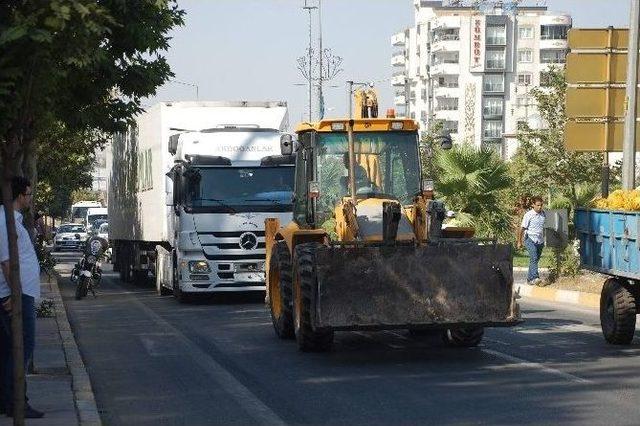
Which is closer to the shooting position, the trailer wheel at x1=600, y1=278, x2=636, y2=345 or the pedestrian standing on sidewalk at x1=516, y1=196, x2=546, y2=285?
the trailer wheel at x1=600, y1=278, x2=636, y2=345

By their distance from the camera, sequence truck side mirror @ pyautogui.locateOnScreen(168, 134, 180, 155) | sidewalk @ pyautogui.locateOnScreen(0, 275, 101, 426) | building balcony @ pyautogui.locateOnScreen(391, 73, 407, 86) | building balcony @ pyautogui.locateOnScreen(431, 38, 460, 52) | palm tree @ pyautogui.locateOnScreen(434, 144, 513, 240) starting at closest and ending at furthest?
sidewalk @ pyautogui.locateOnScreen(0, 275, 101, 426)
truck side mirror @ pyautogui.locateOnScreen(168, 134, 180, 155)
palm tree @ pyautogui.locateOnScreen(434, 144, 513, 240)
building balcony @ pyautogui.locateOnScreen(431, 38, 460, 52)
building balcony @ pyautogui.locateOnScreen(391, 73, 407, 86)

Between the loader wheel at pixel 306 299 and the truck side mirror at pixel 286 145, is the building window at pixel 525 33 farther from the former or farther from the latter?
the loader wheel at pixel 306 299

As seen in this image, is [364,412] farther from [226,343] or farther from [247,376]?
[226,343]

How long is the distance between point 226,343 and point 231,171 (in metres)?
8.38

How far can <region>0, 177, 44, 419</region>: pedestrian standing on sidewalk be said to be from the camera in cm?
1034

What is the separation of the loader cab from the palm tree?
17.7 meters

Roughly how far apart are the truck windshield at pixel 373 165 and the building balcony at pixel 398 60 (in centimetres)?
15506

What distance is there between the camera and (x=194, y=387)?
42.9 feet

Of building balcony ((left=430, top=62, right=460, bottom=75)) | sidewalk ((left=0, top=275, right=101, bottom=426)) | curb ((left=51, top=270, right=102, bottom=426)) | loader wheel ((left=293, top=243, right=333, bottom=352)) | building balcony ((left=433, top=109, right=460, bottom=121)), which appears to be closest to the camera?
sidewalk ((left=0, top=275, right=101, bottom=426))

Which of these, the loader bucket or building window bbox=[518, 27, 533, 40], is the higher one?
building window bbox=[518, 27, 533, 40]

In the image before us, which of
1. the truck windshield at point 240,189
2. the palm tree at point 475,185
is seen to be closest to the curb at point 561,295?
the truck windshield at point 240,189

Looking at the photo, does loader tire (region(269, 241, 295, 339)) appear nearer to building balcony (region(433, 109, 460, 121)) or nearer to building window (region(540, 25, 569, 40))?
building balcony (region(433, 109, 460, 121))

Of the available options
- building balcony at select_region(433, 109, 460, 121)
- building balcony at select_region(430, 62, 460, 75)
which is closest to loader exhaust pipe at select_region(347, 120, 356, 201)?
building balcony at select_region(430, 62, 460, 75)

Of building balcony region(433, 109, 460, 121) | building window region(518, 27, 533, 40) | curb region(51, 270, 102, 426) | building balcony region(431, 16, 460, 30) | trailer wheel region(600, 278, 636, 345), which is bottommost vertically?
curb region(51, 270, 102, 426)
